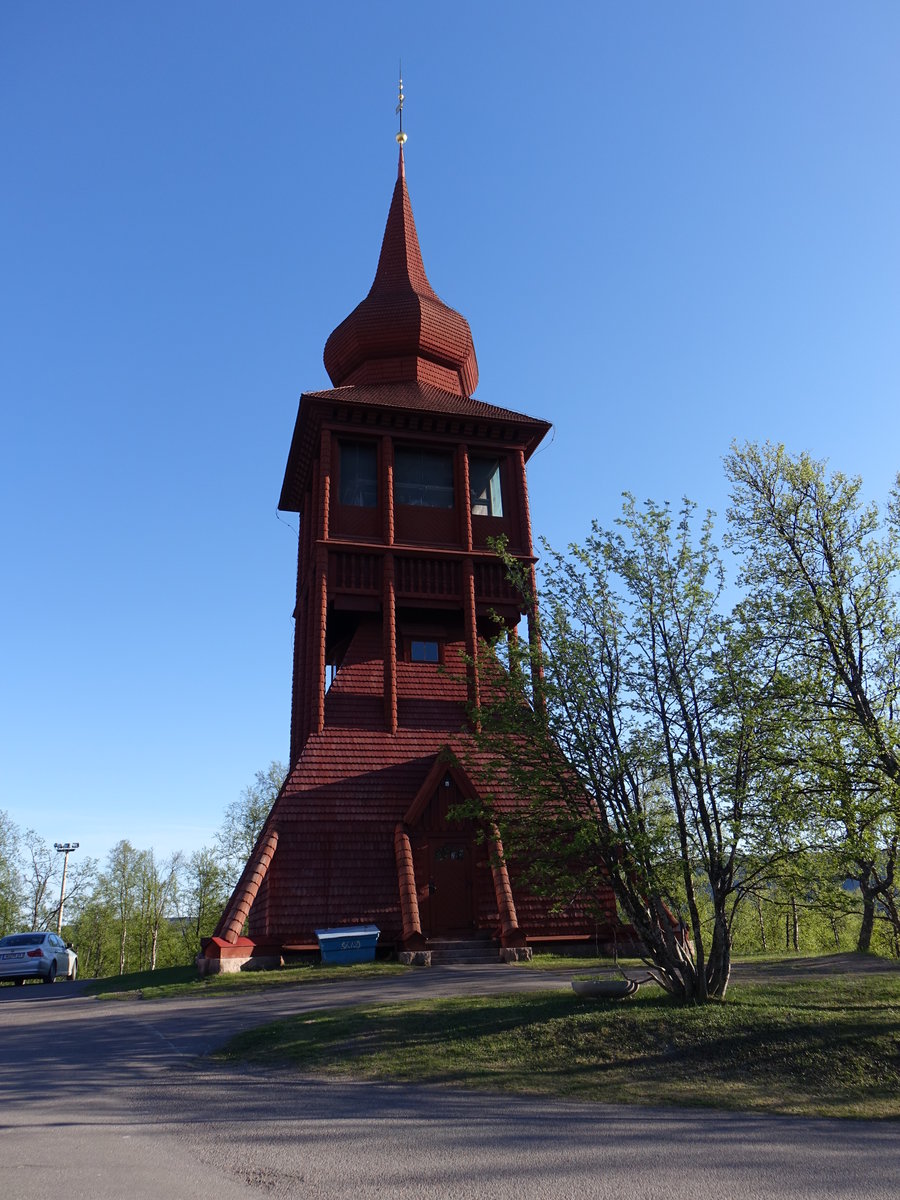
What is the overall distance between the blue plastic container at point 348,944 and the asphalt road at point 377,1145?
9.98 metres

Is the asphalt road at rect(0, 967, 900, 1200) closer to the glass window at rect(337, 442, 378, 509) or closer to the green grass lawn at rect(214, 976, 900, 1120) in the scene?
the green grass lawn at rect(214, 976, 900, 1120)

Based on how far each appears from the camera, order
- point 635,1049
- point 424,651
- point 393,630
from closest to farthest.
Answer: point 635,1049 < point 393,630 < point 424,651

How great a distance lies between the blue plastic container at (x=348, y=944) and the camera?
19.9 m

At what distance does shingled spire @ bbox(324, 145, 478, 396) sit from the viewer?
29.8 meters

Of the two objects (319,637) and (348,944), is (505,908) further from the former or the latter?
(319,637)

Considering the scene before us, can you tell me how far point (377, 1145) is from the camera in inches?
259

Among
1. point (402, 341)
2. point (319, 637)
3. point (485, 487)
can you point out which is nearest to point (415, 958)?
point (319, 637)

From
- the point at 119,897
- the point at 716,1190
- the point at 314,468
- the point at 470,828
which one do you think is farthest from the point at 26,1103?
the point at 119,897

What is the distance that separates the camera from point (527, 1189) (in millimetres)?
5574

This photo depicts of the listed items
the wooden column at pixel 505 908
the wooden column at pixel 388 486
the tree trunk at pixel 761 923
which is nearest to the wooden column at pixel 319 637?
the wooden column at pixel 388 486

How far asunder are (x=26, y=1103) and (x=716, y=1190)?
633 cm

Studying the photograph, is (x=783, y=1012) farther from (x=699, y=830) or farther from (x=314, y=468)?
(x=314, y=468)

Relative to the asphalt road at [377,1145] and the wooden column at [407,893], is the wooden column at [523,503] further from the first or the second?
the asphalt road at [377,1145]

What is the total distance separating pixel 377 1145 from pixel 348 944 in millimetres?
14018
